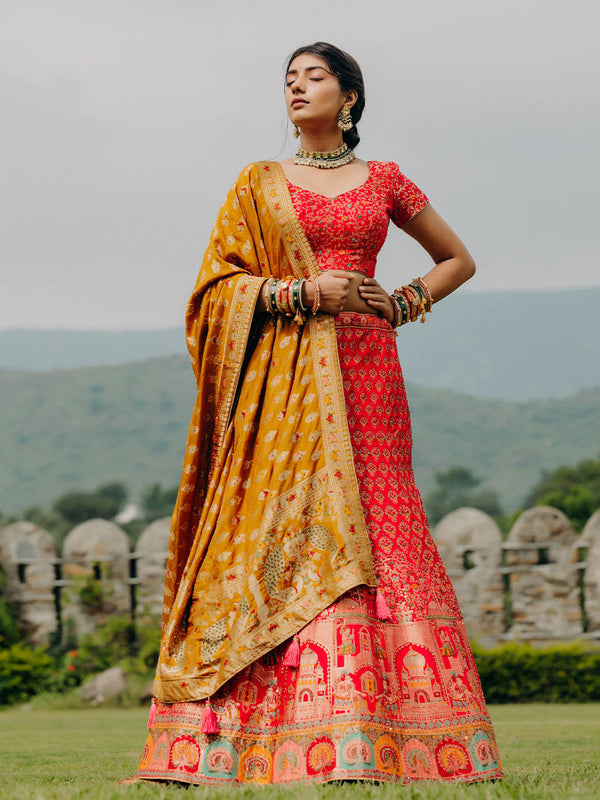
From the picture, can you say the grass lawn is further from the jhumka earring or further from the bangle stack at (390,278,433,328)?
the jhumka earring

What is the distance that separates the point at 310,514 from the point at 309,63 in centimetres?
167

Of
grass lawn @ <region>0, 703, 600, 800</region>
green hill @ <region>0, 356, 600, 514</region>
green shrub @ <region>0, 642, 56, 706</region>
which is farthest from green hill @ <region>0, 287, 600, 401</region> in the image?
grass lawn @ <region>0, 703, 600, 800</region>

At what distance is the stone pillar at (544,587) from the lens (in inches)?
566

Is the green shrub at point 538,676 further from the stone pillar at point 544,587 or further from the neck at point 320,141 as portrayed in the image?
the neck at point 320,141

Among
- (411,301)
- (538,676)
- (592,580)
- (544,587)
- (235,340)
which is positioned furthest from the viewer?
(544,587)

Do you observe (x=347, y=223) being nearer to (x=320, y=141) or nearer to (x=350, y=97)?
(x=320, y=141)

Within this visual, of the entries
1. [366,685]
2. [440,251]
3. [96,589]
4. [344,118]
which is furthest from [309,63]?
[96,589]

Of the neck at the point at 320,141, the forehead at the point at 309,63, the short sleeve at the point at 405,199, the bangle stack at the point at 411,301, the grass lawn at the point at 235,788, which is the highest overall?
the forehead at the point at 309,63

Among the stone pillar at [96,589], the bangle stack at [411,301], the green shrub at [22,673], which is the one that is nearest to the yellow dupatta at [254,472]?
the bangle stack at [411,301]

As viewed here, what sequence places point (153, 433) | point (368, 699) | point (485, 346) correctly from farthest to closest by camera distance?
point (485, 346) → point (153, 433) → point (368, 699)

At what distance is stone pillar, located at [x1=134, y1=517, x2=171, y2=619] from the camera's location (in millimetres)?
14414

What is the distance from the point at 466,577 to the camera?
1440 cm

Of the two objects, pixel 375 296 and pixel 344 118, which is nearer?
pixel 375 296

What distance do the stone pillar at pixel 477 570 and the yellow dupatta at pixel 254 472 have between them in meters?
10.3
